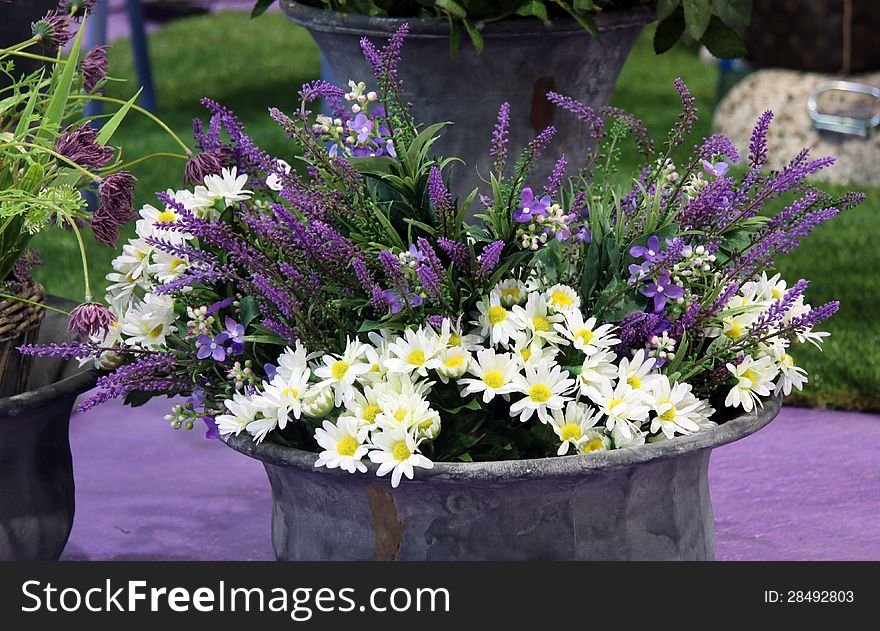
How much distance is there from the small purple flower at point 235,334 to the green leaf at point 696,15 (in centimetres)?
139

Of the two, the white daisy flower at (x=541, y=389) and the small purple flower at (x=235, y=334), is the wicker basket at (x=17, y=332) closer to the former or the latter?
the small purple flower at (x=235, y=334)

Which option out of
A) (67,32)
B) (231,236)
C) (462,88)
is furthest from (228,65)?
(231,236)

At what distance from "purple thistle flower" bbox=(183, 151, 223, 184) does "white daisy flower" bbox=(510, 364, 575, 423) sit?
25.0 inches

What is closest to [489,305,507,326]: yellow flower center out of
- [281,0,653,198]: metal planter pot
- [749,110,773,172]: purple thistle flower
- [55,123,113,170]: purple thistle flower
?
[749,110,773,172]: purple thistle flower

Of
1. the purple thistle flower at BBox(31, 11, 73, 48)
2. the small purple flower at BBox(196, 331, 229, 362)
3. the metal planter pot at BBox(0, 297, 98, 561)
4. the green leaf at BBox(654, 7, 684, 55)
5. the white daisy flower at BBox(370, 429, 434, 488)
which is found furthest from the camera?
the green leaf at BBox(654, 7, 684, 55)

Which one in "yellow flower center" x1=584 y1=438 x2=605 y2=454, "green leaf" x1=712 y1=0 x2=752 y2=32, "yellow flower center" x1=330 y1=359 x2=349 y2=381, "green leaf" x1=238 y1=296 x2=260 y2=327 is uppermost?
"green leaf" x1=712 y1=0 x2=752 y2=32

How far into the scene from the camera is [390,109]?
1898mm

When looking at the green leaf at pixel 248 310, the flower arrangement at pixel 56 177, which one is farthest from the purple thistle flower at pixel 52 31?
Answer: the green leaf at pixel 248 310

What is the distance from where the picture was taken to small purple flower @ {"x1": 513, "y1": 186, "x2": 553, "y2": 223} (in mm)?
1659

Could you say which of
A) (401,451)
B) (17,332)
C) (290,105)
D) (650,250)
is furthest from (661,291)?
(290,105)

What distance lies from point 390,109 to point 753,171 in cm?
56

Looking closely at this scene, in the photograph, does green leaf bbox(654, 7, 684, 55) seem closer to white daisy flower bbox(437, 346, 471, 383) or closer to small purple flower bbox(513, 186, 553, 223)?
small purple flower bbox(513, 186, 553, 223)

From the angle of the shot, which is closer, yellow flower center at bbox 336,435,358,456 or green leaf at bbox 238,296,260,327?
yellow flower center at bbox 336,435,358,456

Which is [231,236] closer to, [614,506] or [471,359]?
[471,359]
